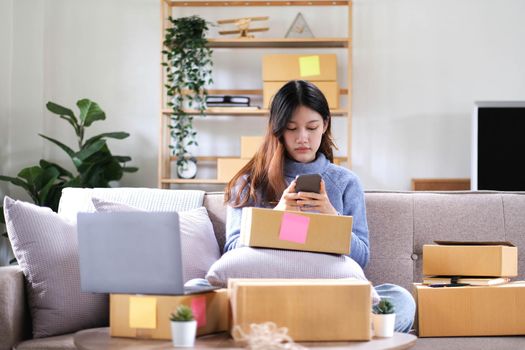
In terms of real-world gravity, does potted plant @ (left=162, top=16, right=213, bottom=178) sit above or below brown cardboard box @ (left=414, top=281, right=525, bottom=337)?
above

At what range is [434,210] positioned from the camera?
8.59 ft

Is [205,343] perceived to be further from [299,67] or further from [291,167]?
[299,67]

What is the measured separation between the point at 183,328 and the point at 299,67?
3281mm

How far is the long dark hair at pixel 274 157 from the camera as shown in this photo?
97.0 inches

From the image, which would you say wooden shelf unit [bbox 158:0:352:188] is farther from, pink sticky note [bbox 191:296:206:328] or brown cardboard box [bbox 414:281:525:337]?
pink sticky note [bbox 191:296:206:328]

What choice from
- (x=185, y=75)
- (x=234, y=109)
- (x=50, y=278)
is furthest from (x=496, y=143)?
(x=50, y=278)

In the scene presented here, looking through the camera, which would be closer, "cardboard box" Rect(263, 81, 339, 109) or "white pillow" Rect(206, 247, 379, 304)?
"white pillow" Rect(206, 247, 379, 304)

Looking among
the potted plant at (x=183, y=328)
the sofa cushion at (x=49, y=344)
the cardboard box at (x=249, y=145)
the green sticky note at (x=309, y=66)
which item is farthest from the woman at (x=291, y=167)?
the green sticky note at (x=309, y=66)

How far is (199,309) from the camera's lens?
5.43 ft

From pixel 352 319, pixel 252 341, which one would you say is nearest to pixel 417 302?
pixel 352 319

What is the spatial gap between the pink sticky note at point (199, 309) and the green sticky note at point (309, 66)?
10.3 feet

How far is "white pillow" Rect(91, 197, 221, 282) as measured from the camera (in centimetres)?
240

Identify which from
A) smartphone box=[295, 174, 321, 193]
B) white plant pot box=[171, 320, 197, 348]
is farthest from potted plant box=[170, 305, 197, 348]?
smartphone box=[295, 174, 321, 193]

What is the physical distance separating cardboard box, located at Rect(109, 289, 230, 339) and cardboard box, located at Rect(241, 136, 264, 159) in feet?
9.57
